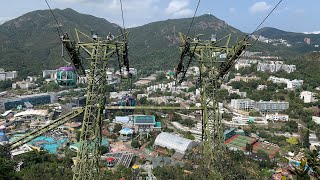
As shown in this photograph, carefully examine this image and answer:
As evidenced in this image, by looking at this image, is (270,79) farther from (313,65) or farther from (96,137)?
(96,137)

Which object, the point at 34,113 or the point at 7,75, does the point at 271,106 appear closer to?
the point at 34,113

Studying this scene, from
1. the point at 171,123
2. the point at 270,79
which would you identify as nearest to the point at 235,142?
the point at 171,123

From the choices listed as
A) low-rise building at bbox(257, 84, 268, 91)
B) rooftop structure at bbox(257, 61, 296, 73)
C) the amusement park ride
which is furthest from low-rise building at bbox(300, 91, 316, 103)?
the amusement park ride

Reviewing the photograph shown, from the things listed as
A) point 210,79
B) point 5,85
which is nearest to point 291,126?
point 210,79

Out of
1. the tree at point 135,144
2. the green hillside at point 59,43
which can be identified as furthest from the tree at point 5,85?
the tree at point 135,144

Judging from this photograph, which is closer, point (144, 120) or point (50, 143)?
point (50, 143)

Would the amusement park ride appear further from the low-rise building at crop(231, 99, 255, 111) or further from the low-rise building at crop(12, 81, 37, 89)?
the low-rise building at crop(12, 81, 37, 89)

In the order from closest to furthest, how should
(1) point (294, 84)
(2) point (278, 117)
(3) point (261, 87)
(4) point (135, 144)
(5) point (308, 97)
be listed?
(4) point (135, 144) → (2) point (278, 117) → (5) point (308, 97) → (1) point (294, 84) → (3) point (261, 87)

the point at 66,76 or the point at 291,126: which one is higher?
the point at 66,76
